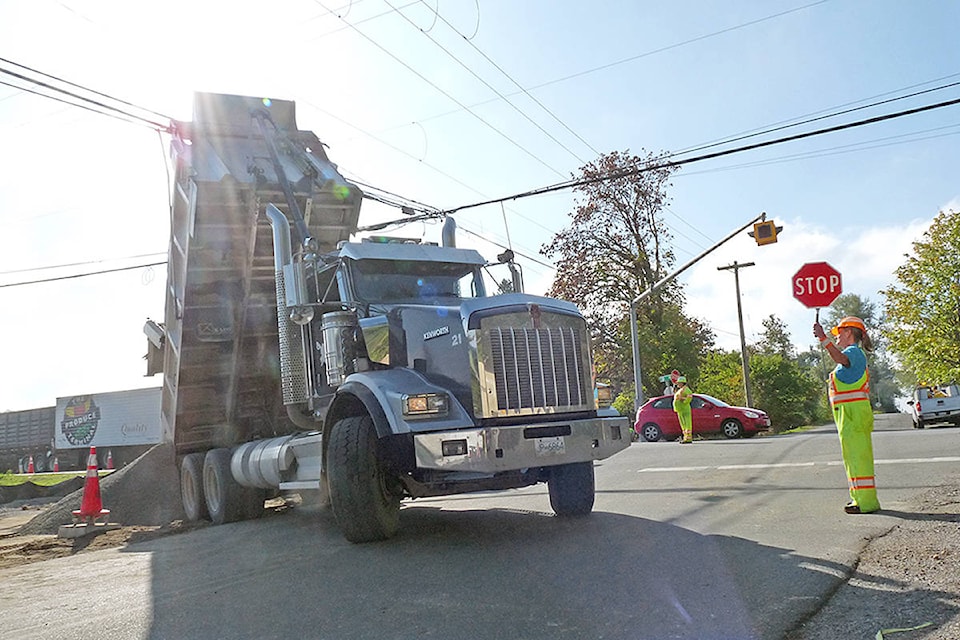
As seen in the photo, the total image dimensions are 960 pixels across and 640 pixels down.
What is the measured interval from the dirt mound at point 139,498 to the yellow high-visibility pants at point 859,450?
26.9 ft

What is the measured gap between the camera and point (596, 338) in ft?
116

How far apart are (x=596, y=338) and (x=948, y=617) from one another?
31.8 metres

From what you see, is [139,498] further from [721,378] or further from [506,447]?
[721,378]

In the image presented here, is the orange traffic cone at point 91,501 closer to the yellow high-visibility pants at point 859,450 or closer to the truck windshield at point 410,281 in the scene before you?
the truck windshield at point 410,281

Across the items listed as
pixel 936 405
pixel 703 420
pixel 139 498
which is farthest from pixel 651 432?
pixel 139 498

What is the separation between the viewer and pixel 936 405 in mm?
28516

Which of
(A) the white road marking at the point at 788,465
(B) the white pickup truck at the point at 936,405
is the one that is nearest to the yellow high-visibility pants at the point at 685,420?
(A) the white road marking at the point at 788,465

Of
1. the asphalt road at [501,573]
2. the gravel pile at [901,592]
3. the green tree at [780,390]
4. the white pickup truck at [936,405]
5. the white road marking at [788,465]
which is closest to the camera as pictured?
the gravel pile at [901,592]

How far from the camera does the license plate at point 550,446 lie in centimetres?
608

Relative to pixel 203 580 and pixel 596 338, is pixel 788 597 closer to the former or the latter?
pixel 203 580

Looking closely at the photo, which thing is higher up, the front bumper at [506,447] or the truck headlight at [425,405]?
the truck headlight at [425,405]

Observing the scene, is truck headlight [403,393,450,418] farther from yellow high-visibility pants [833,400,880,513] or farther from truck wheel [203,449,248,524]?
truck wheel [203,449,248,524]

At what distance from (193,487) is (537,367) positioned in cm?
590

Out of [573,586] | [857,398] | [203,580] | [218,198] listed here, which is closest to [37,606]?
[203,580]
